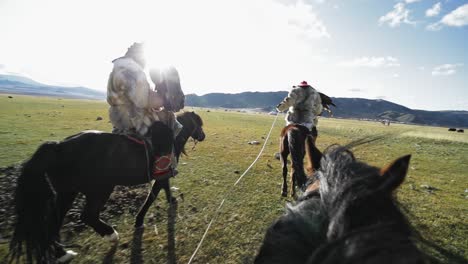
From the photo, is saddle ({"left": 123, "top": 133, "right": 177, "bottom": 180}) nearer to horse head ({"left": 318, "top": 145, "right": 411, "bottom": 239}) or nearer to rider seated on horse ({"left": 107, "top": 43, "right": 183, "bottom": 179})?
rider seated on horse ({"left": 107, "top": 43, "right": 183, "bottom": 179})

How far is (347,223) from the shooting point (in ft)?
3.50

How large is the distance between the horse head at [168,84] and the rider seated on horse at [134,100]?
6 centimetres

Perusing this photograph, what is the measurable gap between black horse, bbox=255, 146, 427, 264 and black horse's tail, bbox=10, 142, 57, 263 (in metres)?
3.18

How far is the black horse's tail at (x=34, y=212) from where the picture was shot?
3.16m

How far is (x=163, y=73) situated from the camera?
15.2 feet

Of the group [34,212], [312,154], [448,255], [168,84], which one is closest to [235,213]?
[168,84]

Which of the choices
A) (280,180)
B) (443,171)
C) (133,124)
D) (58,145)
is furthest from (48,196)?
(443,171)

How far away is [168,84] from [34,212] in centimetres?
267

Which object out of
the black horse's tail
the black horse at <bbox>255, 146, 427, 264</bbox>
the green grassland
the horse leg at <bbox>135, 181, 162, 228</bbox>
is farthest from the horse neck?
the horse leg at <bbox>135, 181, 162, 228</bbox>

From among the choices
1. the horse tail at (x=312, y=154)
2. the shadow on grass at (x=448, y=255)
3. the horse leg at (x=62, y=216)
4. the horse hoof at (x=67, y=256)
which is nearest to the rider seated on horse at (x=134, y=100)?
the horse leg at (x=62, y=216)

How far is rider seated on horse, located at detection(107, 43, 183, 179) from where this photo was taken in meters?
4.05

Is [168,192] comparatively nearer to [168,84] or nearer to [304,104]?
[168,84]

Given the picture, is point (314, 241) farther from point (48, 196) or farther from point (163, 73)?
point (163, 73)

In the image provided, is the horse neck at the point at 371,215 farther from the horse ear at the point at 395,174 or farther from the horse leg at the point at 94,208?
the horse leg at the point at 94,208
